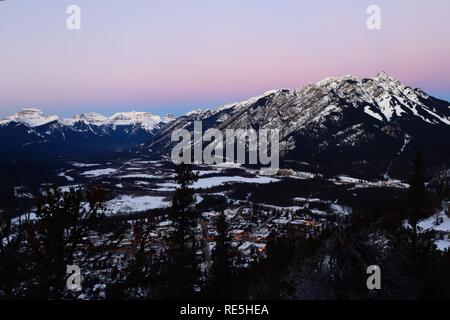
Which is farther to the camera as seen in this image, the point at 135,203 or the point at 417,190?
the point at 135,203

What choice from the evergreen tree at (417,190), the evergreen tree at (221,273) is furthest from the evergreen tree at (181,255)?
the evergreen tree at (417,190)

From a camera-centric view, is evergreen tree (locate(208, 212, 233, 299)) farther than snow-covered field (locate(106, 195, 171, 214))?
No

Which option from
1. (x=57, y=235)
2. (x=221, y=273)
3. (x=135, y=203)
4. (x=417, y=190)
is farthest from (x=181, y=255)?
(x=135, y=203)

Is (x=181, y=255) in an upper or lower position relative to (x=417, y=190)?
lower

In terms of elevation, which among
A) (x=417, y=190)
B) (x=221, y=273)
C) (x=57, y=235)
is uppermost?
(x=57, y=235)

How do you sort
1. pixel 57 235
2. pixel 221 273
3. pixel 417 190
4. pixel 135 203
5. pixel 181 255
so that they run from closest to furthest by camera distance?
pixel 57 235 < pixel 181 255 < pixel 221 273 < pixel 417 190 < pixel 135 203

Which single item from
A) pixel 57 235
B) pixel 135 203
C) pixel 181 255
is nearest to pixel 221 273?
pixel 181 255

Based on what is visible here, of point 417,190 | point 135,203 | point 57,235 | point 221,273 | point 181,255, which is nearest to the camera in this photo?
point 57,235

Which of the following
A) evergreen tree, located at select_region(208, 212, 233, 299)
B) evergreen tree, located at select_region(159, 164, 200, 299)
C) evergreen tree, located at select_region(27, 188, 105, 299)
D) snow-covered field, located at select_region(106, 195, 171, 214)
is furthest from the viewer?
snow-covered field, located at select_region(106, 195, 171, 214)

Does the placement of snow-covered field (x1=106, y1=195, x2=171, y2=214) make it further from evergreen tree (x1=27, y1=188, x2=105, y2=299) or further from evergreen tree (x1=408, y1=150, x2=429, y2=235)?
evergreen tree (x1=27, y1=188, x2=105, y2=299)

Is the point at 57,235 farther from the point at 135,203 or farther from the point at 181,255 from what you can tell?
the point at 135,203

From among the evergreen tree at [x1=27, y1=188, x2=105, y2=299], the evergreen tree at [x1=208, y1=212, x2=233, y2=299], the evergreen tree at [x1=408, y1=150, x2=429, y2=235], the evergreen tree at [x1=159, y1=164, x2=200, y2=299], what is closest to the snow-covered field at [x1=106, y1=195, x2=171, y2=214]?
the evergreen tree at [x1=208, y1=212, x2=233, y2=299]
